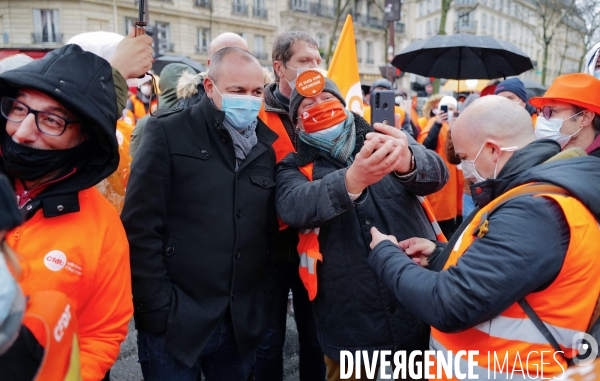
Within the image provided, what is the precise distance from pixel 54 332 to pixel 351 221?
138cm

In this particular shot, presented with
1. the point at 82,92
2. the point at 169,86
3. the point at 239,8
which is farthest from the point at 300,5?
the point at 82,92

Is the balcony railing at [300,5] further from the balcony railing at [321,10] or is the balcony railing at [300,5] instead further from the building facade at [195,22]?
the balcony railing at [321,10]

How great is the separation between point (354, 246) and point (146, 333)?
1.07 m

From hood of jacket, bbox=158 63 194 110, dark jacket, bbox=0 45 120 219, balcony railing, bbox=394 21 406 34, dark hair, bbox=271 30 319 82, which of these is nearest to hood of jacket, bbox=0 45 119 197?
dark jacket, bbox=0 45 120 219

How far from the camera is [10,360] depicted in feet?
3.62

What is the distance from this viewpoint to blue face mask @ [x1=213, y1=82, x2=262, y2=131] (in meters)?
2.15

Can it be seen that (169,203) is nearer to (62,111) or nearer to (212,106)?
(212,106)

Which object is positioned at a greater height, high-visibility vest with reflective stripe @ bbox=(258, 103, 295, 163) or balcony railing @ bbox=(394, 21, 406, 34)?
balcony railing @ bbox=(394, 21, 406, 34)

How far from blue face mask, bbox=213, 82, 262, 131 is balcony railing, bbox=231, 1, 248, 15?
112 ft

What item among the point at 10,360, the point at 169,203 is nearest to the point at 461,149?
the point at 169,203

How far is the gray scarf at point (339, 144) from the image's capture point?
212 centimetres

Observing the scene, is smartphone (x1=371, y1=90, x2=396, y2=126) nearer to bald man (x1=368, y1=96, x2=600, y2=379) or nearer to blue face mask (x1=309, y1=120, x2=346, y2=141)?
blue face mask (x1=309, y1=120, x2=346, y2=141)

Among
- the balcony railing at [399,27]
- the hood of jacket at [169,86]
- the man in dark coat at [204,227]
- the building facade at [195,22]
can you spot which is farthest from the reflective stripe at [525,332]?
the balcony railing at [399,27]

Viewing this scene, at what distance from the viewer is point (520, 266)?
1.37 meters
